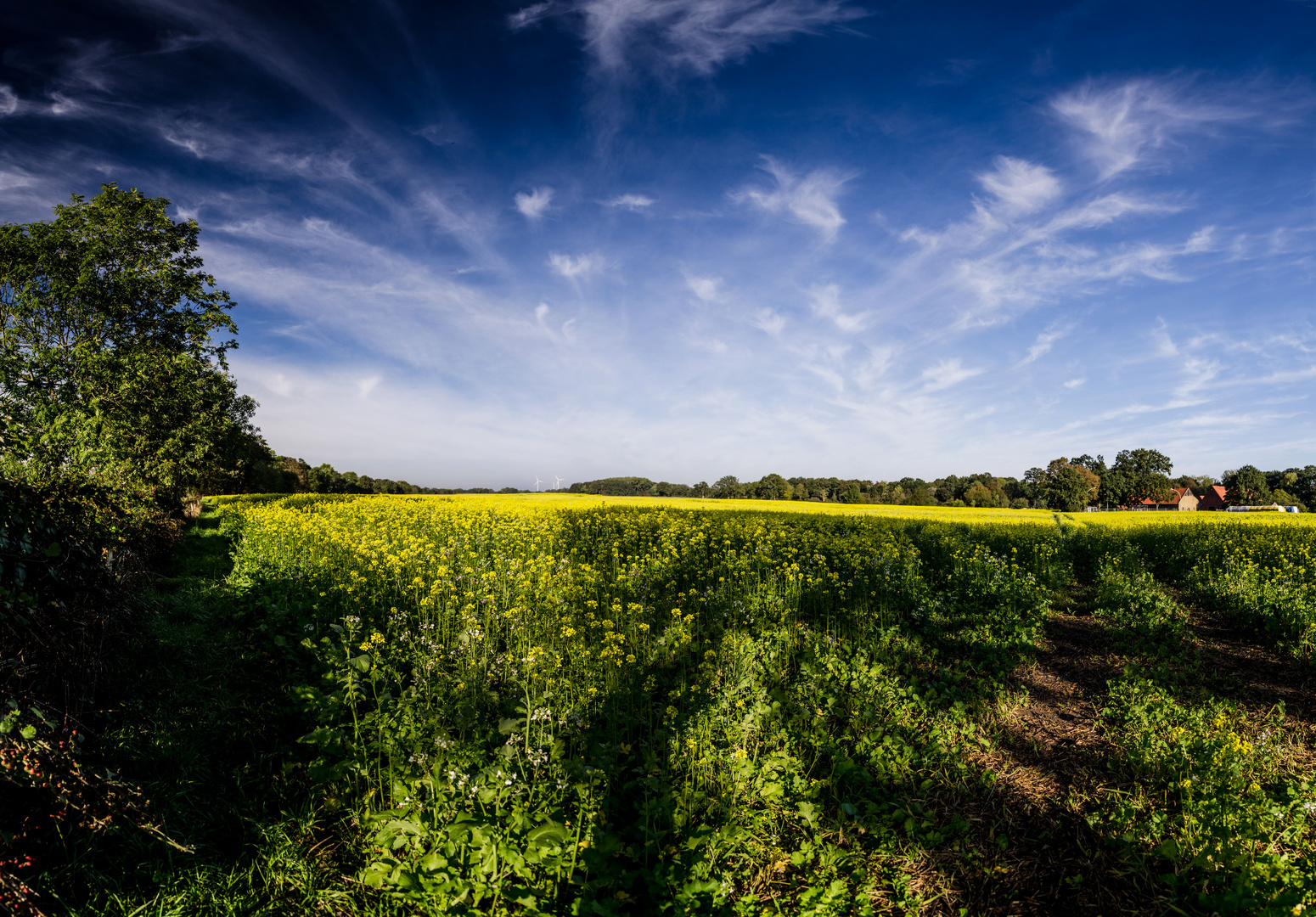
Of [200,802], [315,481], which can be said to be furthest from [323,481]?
[200,802]

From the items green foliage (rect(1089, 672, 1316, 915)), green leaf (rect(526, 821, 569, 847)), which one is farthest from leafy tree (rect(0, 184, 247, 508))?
green foliage (rect(1089, 672, 1316, 915))

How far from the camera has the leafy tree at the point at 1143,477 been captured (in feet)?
304

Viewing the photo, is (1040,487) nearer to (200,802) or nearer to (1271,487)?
(1271,487)

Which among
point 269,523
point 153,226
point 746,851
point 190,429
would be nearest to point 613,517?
point 269,523

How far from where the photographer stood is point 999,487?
80562 mm

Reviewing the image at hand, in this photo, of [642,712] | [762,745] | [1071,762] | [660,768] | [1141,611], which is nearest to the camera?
[660,768]

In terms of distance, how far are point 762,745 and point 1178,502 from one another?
140 meters

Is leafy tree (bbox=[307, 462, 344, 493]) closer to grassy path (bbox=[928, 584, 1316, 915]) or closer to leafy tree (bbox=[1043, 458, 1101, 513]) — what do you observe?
grassy path (bbox=[928, 584, 1316, 915])

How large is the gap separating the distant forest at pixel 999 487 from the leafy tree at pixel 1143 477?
0.16 metres

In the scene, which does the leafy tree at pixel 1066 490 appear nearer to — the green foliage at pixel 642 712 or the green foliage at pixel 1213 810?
the green foliage at pixel 642 712

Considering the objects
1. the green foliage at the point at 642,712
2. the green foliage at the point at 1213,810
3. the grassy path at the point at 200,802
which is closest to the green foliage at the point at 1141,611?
the green foliage at the point at 642,712

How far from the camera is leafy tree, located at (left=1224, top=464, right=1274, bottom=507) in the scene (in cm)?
8538

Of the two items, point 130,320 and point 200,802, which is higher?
point 130,320

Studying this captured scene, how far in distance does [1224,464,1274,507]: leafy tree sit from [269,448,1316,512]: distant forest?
0.13 m
